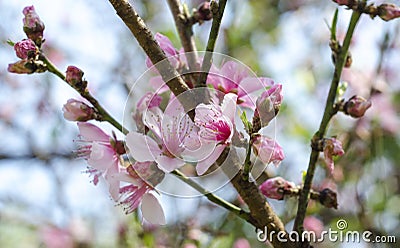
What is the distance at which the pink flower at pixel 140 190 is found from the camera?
3.19 feet

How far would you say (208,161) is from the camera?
35.5 inches

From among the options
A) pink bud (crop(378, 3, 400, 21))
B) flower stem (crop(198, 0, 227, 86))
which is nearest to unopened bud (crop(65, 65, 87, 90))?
flower stem (crop(198, 0, 227, 86))

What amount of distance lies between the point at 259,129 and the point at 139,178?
236 mm

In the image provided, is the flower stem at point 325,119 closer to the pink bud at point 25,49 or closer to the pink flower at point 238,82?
the pink flower at point 238,82

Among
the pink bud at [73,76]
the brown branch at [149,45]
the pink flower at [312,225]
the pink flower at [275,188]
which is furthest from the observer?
the pink flower at [312,225]

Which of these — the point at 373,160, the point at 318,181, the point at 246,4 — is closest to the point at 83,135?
the point at 318,181

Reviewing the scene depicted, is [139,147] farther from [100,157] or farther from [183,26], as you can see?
[183,26]

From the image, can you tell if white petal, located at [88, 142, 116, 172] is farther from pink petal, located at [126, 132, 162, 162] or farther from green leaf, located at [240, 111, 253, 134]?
green leaf, located at [240, 111, 253, 134]

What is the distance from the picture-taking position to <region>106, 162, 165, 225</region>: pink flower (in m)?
0.97

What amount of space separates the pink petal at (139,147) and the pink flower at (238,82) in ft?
0.54

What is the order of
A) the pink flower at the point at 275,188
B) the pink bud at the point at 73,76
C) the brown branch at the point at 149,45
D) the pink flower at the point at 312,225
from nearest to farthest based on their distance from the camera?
the brown branch at the point at 149,45
the pink bud at the point at 73,76
the pink flower at the point at 275,188
the pink flower at the point at 312,225

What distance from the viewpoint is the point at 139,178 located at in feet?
3.27

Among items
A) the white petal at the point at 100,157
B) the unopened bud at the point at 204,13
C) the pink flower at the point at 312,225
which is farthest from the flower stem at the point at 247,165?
the pink flower at the point at 312,225

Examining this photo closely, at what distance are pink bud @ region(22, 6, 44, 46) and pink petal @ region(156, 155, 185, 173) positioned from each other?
1.08 feet
